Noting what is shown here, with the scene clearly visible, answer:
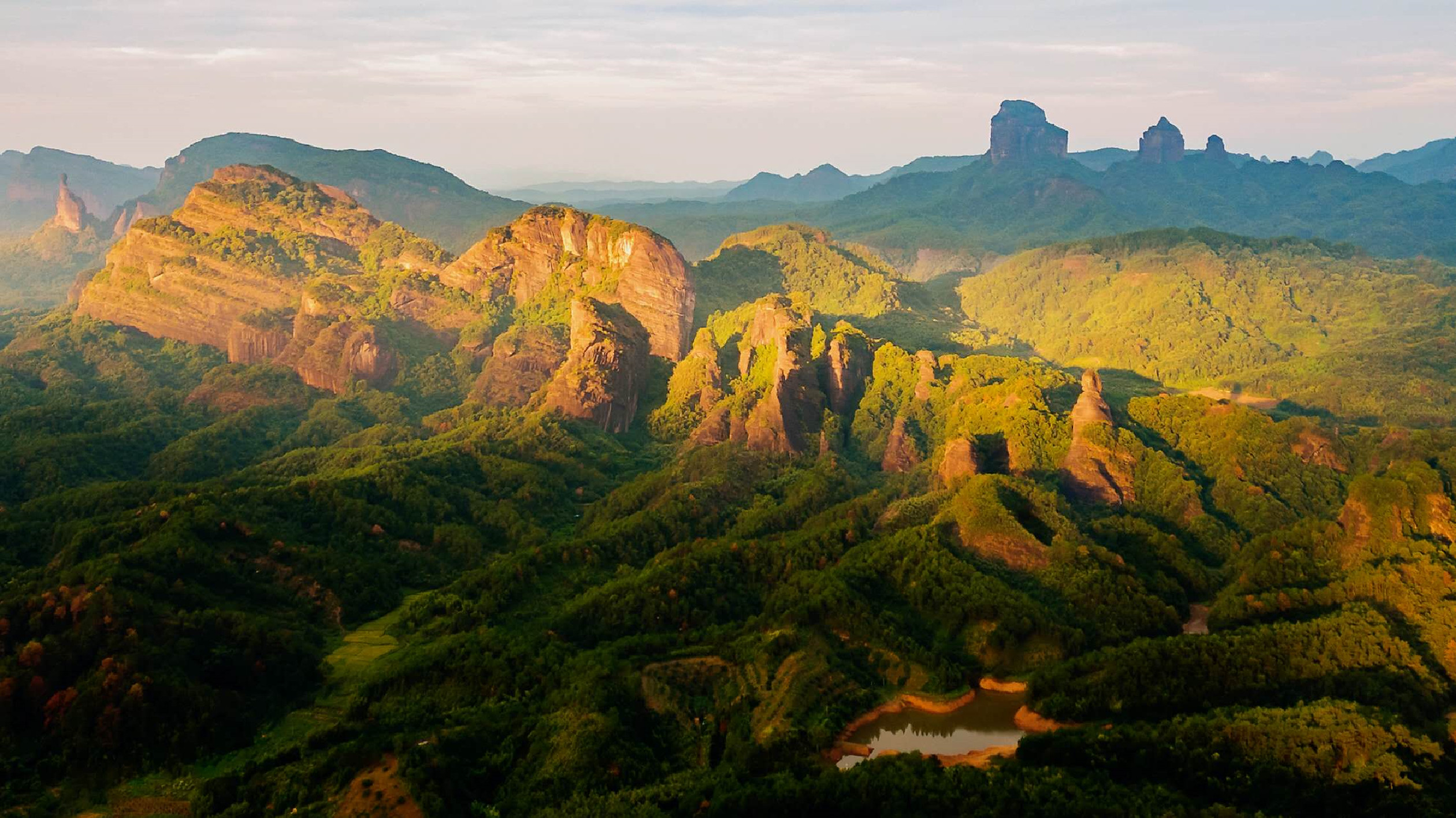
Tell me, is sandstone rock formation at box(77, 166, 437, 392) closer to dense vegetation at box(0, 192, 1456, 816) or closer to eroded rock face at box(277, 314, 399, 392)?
eroded rock face at box(277, 314, 399, 392)

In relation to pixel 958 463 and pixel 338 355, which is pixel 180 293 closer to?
pixel 338 355

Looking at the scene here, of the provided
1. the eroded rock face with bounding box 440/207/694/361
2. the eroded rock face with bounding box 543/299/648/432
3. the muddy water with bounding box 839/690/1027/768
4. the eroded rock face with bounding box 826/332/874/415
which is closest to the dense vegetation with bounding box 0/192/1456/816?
the eroded rock face with bounding box 826/332/874/415

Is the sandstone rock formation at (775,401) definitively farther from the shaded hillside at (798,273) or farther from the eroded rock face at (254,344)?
the eroded rock face at (254,344)

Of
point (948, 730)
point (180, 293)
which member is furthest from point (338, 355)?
point (948, 730)

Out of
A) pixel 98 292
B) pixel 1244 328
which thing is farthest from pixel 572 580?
pixel 1244 328

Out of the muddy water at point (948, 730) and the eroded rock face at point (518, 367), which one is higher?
the eroded rock face at point (518, 367)

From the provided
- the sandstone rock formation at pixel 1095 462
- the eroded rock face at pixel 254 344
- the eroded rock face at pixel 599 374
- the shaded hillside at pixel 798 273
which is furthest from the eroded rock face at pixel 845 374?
the eroded rock face at pixel 254 344
